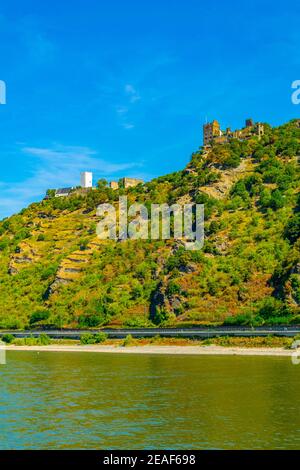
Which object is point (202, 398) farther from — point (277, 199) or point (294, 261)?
point (277, 199)

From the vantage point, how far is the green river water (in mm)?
27875

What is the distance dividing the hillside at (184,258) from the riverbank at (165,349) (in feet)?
22.8

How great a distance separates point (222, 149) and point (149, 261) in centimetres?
3872

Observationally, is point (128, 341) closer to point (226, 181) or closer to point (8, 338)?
point (8, 338)

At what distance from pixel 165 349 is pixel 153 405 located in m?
36.9

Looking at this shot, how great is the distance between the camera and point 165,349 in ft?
239

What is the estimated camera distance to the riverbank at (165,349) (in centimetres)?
6544

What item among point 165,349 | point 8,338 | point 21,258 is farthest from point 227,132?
point 165,349

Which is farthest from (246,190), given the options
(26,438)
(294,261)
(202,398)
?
(26,438)

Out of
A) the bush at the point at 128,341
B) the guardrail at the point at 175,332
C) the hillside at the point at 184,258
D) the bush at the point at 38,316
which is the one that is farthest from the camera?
the bush at the point at 38,316

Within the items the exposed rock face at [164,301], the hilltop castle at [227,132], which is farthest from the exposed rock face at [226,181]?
the exposed rock face at [164,301]

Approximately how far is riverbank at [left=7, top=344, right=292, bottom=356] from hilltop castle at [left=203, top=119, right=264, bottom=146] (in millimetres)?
74545

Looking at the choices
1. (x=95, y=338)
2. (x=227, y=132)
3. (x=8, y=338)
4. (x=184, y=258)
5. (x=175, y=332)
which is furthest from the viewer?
(x=227, y=132)

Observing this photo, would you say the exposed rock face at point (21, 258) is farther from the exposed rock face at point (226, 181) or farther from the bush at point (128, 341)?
the bush at point (128, 341)
